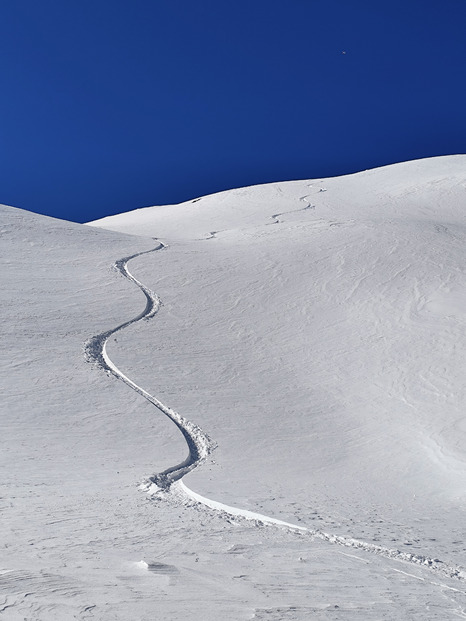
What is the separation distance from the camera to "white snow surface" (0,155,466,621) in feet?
19.4

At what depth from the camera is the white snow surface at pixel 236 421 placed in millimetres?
5898

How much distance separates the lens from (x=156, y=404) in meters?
13.4

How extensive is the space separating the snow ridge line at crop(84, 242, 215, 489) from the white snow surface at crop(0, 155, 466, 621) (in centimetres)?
6

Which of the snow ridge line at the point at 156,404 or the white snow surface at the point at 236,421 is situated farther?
the snow ridge line at the point at 156,404

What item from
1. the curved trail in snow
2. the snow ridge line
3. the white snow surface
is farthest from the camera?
the snow ridge line

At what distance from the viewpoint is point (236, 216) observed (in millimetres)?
33406

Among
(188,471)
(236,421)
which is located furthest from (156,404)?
(188,471)

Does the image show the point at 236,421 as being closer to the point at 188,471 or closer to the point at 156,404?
the point at 156,404

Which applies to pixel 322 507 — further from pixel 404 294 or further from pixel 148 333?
pixel 404 294

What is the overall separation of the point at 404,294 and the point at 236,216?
1521cm

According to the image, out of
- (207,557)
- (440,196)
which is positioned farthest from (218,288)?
(440,196)

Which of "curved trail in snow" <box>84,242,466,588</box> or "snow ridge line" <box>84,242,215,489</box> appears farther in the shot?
"snow ridge line" <box>84,242,215,489</box>

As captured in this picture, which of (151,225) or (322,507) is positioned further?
(151,225)

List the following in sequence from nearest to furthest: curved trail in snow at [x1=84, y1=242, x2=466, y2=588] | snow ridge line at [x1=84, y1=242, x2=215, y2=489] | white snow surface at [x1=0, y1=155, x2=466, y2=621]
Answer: white snow surface at [x1=0, y1=155, x2=466, y2=621] → curved trail in snow at [x1=84, y1=242, x2=466, y2=588] → snow ridge line at [x1=84, y1=242, x2=215, y2=489]
